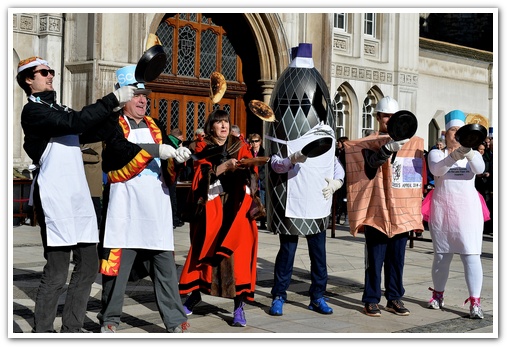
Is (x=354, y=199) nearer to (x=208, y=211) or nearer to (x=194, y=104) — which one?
(x=208, y=211)

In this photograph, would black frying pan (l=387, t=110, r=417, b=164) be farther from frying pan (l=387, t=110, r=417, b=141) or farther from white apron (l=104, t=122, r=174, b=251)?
white apron (l=104, t=122, r=174, b=251)

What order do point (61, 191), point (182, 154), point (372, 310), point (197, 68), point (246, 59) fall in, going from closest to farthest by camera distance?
point (61, 191) → point (182, 154) → point (372, 310) → point (197, 68) → point (246, 59)

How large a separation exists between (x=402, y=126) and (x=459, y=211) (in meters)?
0.97

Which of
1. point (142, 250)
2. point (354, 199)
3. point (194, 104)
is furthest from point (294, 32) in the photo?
point (142, 250)

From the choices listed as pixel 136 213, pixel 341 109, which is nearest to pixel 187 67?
pixel 341 109

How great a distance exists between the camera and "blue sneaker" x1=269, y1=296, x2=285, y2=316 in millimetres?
6688

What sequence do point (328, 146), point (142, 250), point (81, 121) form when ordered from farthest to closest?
point (328, 146)
point (142, 250)
point (81, 121)

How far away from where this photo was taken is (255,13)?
16219 millimetres

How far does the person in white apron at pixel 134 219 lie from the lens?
579 centimetres

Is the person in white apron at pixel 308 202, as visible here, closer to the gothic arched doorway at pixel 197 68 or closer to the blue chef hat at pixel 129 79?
the blue chef hat at pixel 129 79

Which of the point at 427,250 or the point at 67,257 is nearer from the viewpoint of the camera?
the point at 67,257

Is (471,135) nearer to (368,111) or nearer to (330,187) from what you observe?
(330,187)

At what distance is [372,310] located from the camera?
6.80m

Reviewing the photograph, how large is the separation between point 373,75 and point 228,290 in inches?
548
